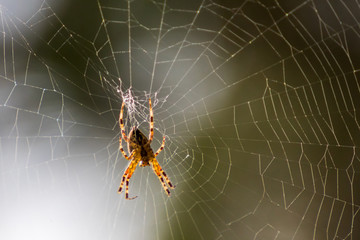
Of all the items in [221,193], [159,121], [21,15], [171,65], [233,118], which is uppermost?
[21,15]

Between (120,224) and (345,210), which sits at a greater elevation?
(120,224)

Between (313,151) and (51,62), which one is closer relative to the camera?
(313,151)

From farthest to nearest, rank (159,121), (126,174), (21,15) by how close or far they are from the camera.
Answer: (21,15) → (159,121) → (126,174)

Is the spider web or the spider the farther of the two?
the spider web

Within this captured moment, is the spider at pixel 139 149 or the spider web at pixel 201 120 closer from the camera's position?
the spider at pixel 139 149

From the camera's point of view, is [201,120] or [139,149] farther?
[201,120]

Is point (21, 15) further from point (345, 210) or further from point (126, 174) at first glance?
point (345, 210)

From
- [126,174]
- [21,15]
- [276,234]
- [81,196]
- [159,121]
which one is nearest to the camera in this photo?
[126,174]

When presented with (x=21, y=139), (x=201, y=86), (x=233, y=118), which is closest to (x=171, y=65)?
(x=201, y=86)
